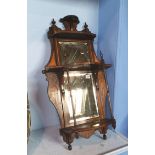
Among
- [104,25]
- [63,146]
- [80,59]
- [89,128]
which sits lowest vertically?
[63,146]

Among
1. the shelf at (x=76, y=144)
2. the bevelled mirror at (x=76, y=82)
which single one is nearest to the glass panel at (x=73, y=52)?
the bevelled mirror at (x=76, y=82)

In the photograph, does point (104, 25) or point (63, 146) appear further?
point (104, 25)

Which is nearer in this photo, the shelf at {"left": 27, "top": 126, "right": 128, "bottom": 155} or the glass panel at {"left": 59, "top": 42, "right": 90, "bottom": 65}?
the shelf at {"left": 27, "top": 126, "right": 128, "bottom": 155}

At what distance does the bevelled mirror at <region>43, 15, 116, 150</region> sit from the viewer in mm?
1291

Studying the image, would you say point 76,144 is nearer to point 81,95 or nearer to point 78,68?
point 81,95

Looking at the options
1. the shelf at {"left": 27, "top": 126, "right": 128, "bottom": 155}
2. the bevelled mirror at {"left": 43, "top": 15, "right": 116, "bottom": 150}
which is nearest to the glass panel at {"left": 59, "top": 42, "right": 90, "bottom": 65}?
the bevelled mirror at {"left": 43, "top": 15, "right": 116, "bottom": 150}

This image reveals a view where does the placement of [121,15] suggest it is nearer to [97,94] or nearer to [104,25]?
[104,25]

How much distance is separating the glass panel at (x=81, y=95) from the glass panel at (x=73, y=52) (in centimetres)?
9

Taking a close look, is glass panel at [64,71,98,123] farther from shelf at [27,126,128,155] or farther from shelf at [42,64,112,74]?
shelf at [27,126,128,155]

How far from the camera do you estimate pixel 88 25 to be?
165 cm

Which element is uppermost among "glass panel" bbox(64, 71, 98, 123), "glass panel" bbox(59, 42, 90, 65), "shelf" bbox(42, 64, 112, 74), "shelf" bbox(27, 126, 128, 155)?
"glass panel" bbox(59, 42, 90, 65)
